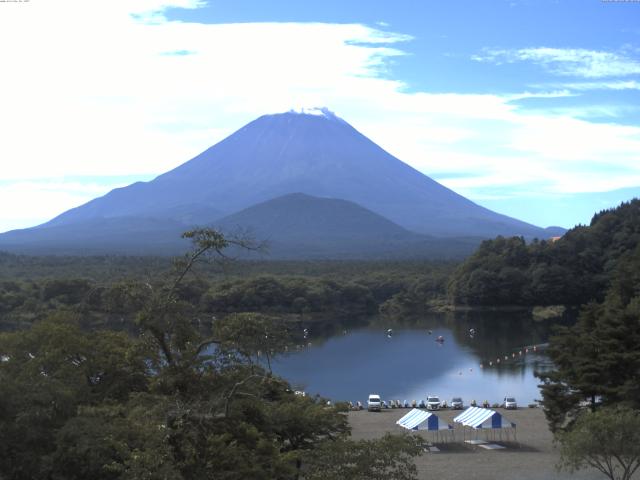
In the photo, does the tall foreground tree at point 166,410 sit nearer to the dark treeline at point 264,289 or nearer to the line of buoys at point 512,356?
the dark treeline at point 264,289

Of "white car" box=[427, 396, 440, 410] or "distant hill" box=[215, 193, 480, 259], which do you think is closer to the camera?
"white car" box=[427, 396, 440, 410]

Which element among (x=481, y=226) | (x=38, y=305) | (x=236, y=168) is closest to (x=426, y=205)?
(x=481, y=226)

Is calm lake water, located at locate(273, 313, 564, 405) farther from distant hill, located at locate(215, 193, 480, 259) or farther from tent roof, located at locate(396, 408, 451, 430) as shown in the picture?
distant hill, located at locate(215, 193, 480, 259)

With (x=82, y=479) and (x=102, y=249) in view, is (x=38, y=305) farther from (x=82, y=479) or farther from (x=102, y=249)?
(x=102, y=249)

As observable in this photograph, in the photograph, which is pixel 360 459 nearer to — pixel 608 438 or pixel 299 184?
pixel 608 438

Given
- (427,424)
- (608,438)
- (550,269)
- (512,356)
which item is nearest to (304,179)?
(550,269)

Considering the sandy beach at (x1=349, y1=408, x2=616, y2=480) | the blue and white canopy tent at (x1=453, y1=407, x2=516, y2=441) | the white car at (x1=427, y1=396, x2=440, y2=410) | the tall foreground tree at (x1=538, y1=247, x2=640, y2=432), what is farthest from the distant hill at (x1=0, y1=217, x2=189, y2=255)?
the tall foreground tree at (x1=538, y1=247, x2=640, y2=432)
